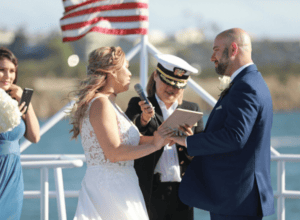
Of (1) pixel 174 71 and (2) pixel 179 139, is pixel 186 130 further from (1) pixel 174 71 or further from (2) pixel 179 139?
(1) pixel 174 71

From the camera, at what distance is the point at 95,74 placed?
2816mm

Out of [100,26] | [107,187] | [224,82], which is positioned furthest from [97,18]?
[107,187]

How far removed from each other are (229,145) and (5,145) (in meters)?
1.77

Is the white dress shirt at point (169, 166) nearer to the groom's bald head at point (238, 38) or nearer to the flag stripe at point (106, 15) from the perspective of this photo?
the groom's bald head at point (238, 38)

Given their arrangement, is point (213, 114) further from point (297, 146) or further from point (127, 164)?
point (297, 146)

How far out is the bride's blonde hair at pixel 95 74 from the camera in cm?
278

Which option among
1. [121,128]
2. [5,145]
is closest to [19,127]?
[5,145]

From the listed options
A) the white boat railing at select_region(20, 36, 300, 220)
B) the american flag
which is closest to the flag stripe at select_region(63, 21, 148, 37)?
the american flag

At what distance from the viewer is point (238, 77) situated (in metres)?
2.66

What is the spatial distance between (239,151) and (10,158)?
1.76 m

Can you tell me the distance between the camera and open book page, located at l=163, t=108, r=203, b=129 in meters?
2.78

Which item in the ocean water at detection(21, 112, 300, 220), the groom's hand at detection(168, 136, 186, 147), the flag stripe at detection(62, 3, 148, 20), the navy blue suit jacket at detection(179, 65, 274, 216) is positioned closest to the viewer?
the navy blue suit jacket at detection(179, 65, 274, 216)

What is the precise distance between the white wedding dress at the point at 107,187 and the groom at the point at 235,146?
1.09 feet

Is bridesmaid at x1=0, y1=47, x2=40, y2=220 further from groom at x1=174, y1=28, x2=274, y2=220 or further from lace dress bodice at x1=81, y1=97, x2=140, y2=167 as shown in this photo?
groom at x1=174, y1=28, x2=274, y2=220
